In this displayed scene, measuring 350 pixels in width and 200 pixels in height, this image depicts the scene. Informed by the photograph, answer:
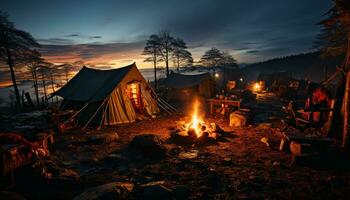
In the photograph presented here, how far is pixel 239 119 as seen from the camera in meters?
12.2

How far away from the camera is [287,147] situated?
307 inches

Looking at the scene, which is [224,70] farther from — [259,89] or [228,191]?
[228,191]

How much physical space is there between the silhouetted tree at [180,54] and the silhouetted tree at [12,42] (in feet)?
71.6

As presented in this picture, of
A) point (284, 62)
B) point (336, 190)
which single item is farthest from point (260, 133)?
point (284, 62)

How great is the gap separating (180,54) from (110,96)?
27.5 meters

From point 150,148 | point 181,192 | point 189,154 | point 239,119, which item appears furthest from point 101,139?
point 239,119

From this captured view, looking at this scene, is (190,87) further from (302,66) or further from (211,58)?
(302,66)

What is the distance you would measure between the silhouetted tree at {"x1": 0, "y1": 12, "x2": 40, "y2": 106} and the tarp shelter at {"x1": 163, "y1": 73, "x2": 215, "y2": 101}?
1544 cm

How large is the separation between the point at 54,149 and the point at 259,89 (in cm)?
2977

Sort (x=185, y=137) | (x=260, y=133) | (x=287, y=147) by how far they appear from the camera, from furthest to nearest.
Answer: (x=260, y=133), (x=185, y=137), (x=287, y=147)

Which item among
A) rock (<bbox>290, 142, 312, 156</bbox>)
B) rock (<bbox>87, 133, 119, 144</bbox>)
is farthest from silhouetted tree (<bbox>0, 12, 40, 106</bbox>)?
rock (<bbox>290, 142, 312, 156</bbox>)

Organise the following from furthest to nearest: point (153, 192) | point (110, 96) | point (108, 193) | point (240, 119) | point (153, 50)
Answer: point (153, 50)
point (110, 96)
point (240, 119)
point (153, 192)
point (108, 193)

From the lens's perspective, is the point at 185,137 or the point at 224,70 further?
the point at 224,70

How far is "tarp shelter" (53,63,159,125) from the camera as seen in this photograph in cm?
1311
